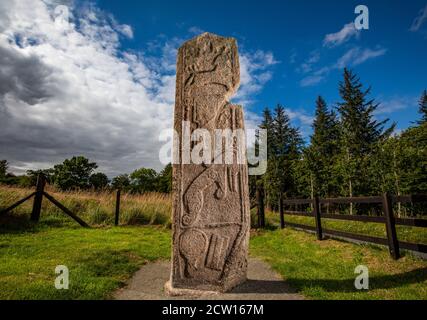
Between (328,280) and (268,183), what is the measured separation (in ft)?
100

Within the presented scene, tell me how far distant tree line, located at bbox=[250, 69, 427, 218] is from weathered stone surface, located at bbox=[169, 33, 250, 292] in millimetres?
17400

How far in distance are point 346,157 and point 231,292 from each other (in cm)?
2552

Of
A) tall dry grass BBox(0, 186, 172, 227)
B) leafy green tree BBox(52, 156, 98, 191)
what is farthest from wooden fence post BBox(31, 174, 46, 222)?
leafy green tree BBox(52, 156, 98, 191)

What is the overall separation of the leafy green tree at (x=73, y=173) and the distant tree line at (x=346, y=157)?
48490 mm

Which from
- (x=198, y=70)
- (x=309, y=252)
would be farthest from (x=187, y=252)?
(x=309, y=252)

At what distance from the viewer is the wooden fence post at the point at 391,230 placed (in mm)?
5211

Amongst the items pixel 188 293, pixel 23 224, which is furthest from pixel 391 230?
pixel 23 224

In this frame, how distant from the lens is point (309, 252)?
6.54 m

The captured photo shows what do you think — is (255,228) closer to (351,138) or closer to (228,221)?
(228,221)

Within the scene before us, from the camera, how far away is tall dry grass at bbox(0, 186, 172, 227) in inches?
402

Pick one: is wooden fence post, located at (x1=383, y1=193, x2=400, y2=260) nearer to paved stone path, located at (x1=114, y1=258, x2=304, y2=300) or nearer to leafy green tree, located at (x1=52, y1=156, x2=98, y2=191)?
paved stone path, located at (x1=114, y1=258, x2=304, y2=300)

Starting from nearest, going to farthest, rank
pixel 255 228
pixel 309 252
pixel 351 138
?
pixel 309 252
pixel 255 228
pixel 351 138

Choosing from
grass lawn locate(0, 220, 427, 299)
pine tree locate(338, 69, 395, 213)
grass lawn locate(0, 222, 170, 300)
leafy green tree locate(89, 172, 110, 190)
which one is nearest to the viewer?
grass lawn locate(0, 222, 170, 300)
